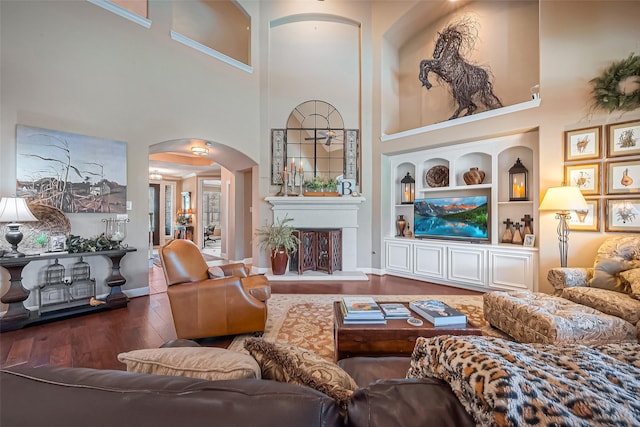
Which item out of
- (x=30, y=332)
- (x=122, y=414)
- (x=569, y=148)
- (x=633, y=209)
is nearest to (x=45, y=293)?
(x=30, y=332)

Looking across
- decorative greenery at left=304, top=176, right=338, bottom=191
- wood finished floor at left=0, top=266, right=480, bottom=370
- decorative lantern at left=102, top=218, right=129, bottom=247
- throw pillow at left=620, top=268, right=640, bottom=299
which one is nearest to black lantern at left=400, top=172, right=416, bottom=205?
decorative greenery at left=304, top=176, right=338, bottom=191

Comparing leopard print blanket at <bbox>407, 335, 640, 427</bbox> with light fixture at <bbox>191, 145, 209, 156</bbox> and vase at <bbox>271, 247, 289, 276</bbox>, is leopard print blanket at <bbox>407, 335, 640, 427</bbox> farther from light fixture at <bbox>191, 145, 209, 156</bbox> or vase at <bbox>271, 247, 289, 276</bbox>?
light fixture at <bbox>191, 145, 209, 156</bbox>

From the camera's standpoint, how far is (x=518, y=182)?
4.09 meters

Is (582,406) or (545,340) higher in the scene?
(582,406)

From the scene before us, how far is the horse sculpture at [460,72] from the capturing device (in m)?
4.43

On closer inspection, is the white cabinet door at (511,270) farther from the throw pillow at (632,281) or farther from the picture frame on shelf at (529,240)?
the throw pillow at (632,281)

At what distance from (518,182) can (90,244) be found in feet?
20.0

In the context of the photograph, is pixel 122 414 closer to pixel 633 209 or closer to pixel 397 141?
pixel 633 209

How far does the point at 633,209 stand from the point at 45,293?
695cm

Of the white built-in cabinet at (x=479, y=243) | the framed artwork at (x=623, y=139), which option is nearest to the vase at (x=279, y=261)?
the white built-in cabinet at (x=479, y=243)

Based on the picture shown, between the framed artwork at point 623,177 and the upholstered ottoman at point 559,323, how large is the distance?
1813mm

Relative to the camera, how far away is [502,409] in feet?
1.52

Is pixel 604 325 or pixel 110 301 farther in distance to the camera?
pixel 110 301

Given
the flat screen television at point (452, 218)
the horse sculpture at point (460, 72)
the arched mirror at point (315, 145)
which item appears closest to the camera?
the flat screen television at point (452, 218)
